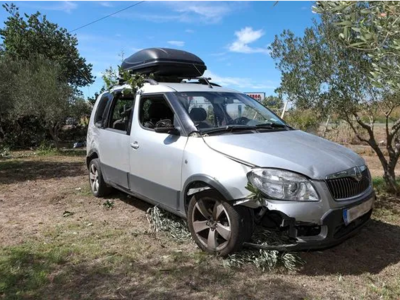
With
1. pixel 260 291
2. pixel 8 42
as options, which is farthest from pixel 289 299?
pixel 8 42

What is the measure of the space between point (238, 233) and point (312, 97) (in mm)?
3558

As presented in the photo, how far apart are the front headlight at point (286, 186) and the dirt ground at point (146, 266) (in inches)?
33.2

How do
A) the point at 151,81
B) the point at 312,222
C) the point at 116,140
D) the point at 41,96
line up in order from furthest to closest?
the point at 41,96
the point at 116,140
the point at 151,81
the point at 312,222

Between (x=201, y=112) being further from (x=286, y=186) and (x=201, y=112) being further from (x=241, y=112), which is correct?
(x=286, y=186)

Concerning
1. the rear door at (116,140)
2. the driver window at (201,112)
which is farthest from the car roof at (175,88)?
the rear door at (116,140)

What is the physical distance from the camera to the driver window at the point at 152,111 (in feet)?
15.4

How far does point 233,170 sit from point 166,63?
2.61 metres

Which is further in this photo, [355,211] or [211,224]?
[211,224]

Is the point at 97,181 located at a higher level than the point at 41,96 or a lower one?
lower

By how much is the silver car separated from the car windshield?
0.01 meters

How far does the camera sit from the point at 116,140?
5289mm

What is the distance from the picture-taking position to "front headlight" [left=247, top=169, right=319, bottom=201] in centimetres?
322

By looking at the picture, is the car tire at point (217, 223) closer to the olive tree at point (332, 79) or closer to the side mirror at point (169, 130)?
the side mirror at point (169, 130)

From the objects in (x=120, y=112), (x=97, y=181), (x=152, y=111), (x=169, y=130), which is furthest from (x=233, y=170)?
(x=97, y=181)
